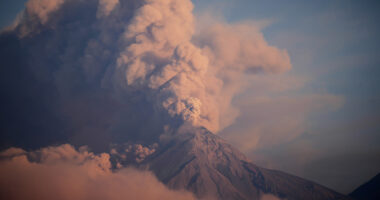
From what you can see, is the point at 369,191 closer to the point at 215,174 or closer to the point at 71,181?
the point at 215,174

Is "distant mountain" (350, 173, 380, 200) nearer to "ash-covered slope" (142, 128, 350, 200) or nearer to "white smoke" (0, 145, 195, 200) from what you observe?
"ash-covered slope" (142, 128, 350, 200)

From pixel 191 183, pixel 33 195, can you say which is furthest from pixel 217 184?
pixel 33 195

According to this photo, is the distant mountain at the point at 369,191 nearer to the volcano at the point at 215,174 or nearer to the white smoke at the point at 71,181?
the volcano at the point at 215,174

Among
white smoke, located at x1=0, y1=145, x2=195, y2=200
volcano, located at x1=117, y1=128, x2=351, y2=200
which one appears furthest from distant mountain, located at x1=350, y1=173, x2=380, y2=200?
white smoke, located at x1=0, y1=145, x2=195, y2=200

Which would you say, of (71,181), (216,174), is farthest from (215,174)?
(71,181)

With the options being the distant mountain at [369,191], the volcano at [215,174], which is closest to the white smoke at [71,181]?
the volcano at [215,174]

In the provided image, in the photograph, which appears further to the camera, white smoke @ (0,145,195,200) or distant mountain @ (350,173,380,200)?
distant mountain @ (350,173,380,200)
